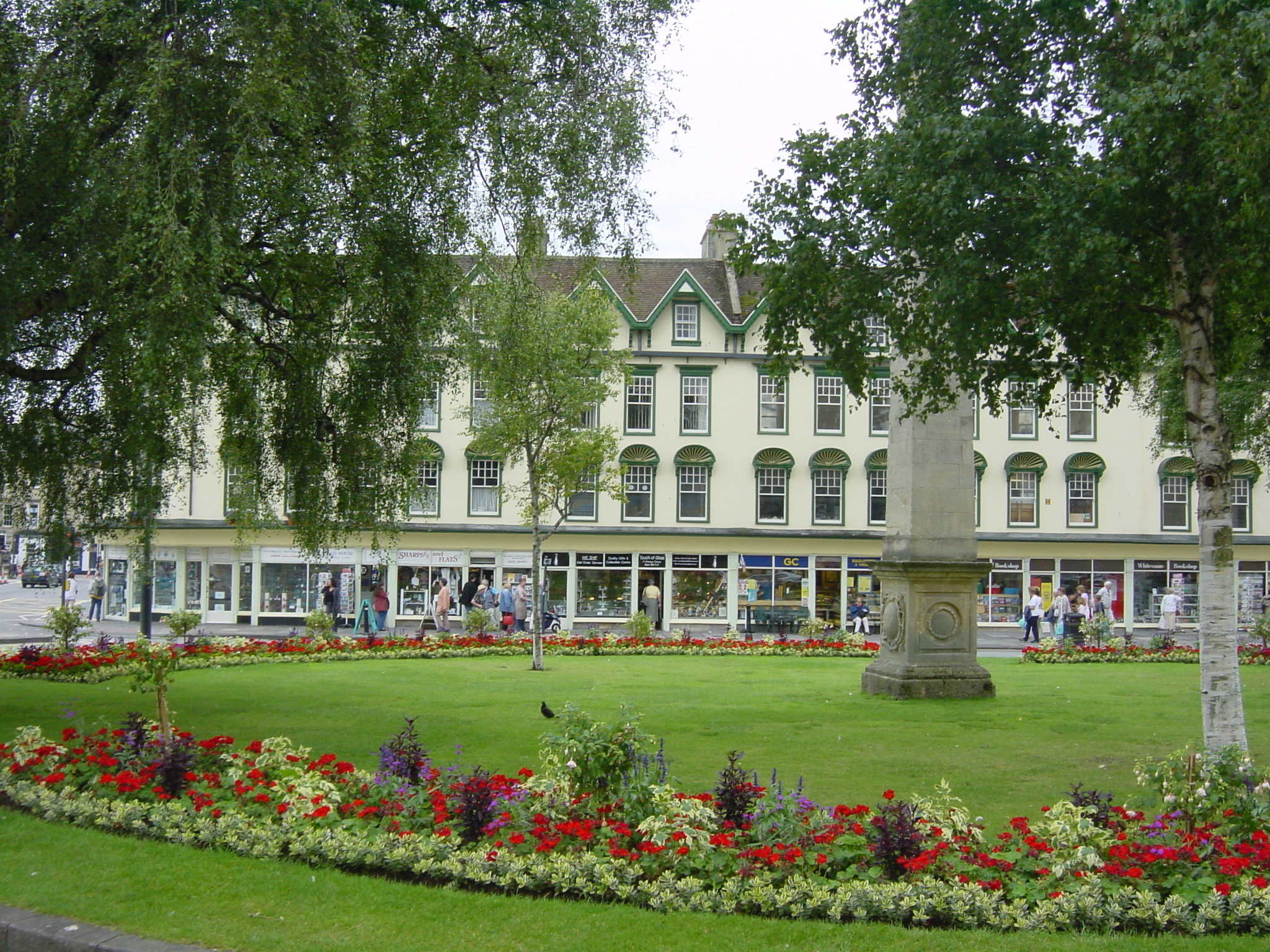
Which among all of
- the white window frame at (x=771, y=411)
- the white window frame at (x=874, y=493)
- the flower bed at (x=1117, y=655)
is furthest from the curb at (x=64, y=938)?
the white window frame at (x=874, y=493)

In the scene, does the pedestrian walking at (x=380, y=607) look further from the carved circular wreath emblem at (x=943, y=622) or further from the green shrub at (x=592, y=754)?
the green shrub at (x=592, y=754)

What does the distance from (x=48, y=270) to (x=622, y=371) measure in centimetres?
1826

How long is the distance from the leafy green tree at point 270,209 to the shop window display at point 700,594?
95.9ft

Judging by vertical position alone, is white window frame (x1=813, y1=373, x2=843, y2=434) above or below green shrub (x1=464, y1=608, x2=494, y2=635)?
above

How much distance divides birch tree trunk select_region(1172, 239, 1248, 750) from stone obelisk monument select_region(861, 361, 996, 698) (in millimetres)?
6207

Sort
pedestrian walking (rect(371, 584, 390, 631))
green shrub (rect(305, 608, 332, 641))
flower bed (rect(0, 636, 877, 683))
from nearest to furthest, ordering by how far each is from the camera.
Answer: flower bed (rect(0, 636, 877, 683))
green shrub (rect(305, 608, 332, 641))
pedestrian walking (rect(371, 584, 390, 631))

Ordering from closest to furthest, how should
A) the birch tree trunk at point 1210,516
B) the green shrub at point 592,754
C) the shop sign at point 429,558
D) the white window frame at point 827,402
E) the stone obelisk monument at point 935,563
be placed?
1. the green shrub at point 592,754
2. the birch tree trunk at point 1210,516
3. the stone obelisk monument at point 935,563
4. the shop sign at point 429,558
5. the white window frame at point 827,402

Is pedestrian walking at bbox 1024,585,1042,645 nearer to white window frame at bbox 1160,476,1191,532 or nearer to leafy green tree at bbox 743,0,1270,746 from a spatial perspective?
white window frame at bbox 1160,476,1191,532

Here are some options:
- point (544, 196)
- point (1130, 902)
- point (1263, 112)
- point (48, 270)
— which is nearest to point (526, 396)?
point (544, 196)

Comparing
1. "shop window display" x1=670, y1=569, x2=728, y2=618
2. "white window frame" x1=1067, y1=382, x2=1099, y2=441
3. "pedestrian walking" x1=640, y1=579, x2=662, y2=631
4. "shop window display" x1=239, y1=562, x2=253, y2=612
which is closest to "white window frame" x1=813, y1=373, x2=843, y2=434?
"shop window display" x1=670, y1=569, x2=728, y2=618

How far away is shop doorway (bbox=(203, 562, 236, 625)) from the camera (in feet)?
137

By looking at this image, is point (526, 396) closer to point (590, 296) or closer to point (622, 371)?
point (590, 296)

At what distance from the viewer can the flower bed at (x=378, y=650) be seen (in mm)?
20750

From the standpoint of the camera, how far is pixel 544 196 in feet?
39.3
